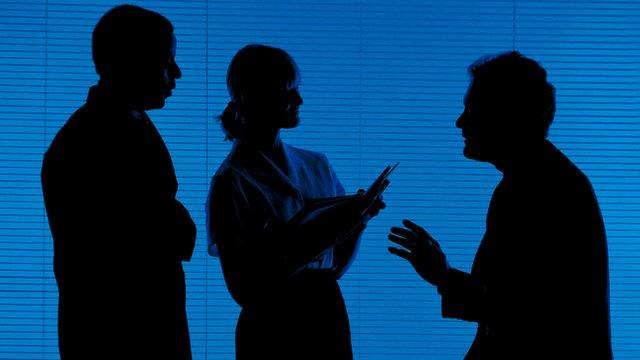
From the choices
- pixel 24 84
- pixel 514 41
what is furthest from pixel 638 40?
pixel 24 84

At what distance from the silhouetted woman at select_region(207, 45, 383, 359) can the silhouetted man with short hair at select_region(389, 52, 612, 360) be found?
35 centimetres

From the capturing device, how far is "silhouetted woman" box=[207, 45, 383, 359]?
1478 mm

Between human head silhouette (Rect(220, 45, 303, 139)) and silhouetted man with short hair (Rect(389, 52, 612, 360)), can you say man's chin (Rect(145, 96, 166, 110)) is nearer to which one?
human head silhouette (Rect(220, 45, 303, 139))

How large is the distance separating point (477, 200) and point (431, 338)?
2.09 feet

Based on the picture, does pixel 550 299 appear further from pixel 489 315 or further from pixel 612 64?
pixel 612 64

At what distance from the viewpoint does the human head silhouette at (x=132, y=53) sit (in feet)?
4.54

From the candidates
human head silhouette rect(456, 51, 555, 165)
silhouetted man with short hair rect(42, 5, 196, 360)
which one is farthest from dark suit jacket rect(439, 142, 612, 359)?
silhouetted man with short hair rect(42, 5, 196, 360)

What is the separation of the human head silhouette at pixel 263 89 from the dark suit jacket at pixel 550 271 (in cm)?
66

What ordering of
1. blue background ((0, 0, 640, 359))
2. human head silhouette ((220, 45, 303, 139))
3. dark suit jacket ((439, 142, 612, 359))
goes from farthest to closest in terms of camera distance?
A: blue background ((0, 0, 640, 359)) < human head silhouette ((220, 45, 303, 139)) < dark suit jacket ((439, 142, 612, 359))

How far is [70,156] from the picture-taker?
128cm

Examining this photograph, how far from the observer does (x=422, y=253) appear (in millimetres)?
1430

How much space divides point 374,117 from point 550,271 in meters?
1.52

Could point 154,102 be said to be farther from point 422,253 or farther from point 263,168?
point 422,253

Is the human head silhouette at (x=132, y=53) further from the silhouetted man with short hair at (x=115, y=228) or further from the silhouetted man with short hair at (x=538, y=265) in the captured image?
the silhouetted man with short hair at (x=538, y=265)
